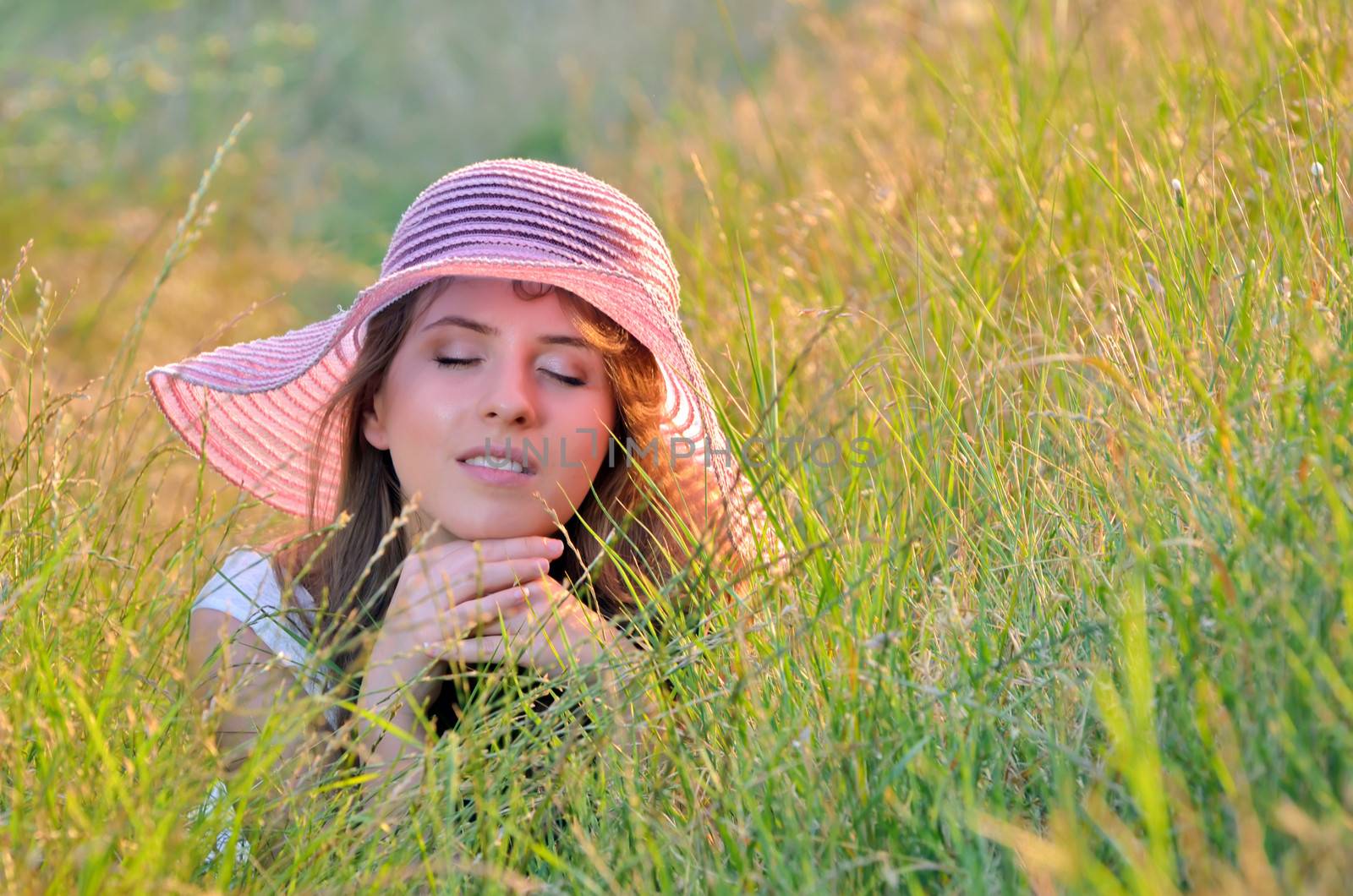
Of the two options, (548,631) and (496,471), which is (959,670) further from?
(496,471)

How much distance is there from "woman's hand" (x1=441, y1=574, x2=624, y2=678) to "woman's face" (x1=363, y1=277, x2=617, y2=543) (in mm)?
183

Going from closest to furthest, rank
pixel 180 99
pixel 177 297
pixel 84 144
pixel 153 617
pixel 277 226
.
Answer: pixel 153 617
pixel 177 297
pixel 84 144
pixel 277 226
pixel 180 99

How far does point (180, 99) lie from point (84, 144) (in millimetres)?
2381

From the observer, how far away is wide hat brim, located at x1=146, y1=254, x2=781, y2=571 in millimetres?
2225

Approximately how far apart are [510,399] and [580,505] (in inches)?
16.9

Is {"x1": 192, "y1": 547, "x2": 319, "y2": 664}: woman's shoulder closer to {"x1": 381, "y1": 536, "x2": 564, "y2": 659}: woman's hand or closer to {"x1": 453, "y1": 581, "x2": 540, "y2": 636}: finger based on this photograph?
{"x1": 381, "y1": 536, "x2": 564, "y2": 659}: woman's hand

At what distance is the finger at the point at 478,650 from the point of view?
165cm

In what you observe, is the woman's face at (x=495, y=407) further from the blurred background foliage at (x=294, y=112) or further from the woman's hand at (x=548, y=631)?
the blurred background foliage at (x=294, y=112)

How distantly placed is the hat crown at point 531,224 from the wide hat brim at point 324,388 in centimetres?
4

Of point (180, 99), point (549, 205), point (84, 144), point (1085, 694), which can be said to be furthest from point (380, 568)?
point (180, 99)

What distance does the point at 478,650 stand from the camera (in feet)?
6.16

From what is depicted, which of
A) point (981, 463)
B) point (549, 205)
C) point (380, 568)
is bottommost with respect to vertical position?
point (380, 568)

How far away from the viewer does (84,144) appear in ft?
21.4

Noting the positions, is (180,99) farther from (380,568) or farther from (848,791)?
(848,791)
